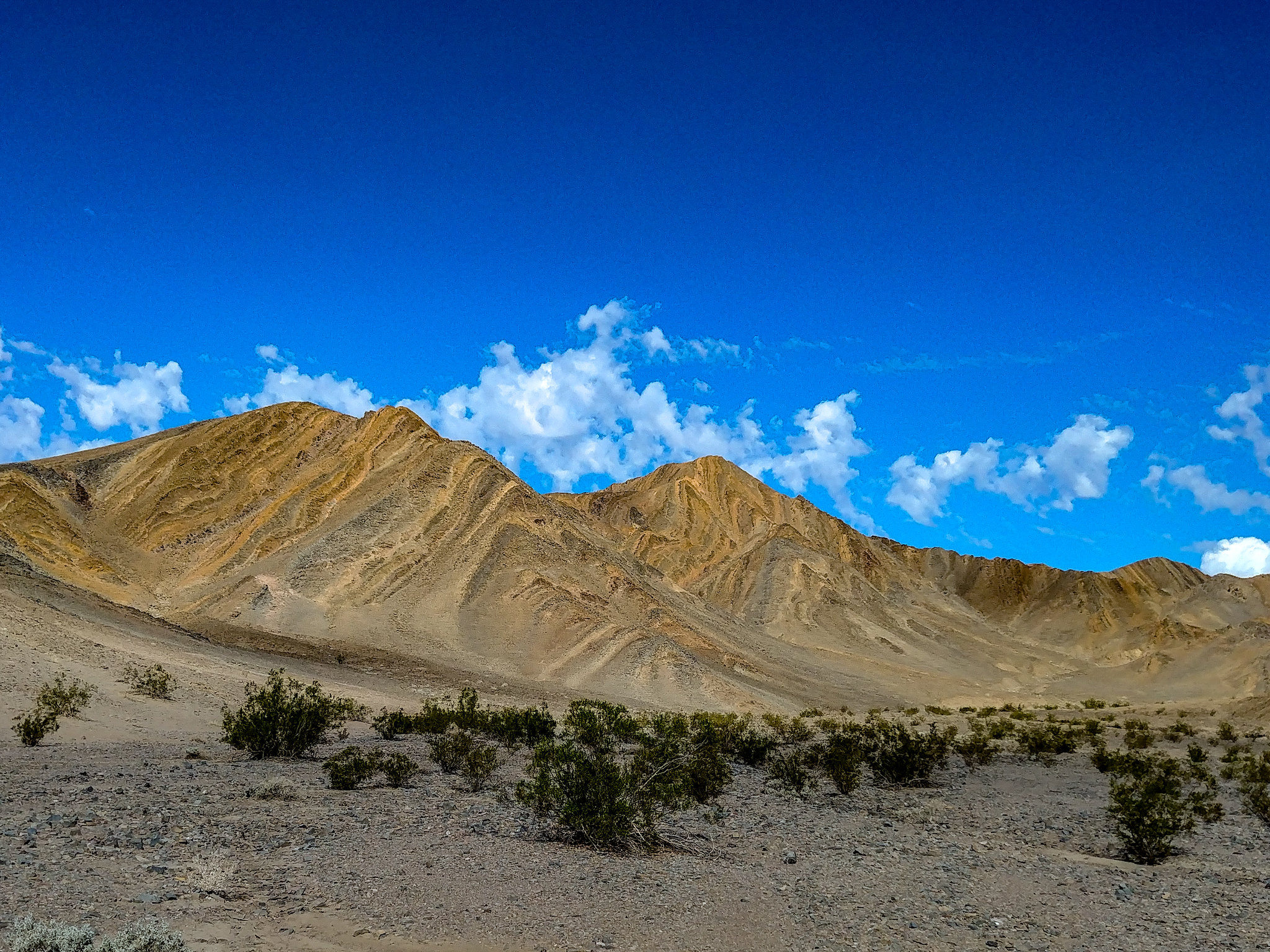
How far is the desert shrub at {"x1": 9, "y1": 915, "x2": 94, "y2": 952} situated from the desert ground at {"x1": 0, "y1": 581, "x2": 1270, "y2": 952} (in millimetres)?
901

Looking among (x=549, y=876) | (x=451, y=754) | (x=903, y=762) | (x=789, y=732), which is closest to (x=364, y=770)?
(x=451, y=754)

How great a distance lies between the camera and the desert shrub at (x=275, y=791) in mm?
13781

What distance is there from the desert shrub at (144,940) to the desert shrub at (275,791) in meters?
6.55

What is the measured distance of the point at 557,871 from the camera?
10.9 meters

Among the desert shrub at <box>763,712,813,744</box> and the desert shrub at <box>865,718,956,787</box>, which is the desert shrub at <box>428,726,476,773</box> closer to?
the desert shrub at <box>865,718,956,787</box>

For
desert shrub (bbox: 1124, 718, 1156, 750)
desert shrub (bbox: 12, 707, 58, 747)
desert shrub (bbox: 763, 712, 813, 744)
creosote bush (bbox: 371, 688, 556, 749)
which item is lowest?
desert shrub (bbox: 12, 707, 58, 747)

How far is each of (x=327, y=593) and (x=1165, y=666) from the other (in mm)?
88740

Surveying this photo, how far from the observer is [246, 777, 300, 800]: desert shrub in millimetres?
13781

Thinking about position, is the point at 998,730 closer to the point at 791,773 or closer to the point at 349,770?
the point at 791,773

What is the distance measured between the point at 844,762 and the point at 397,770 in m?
9.36

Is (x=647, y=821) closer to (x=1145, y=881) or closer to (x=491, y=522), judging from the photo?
(x=1145, y=881)

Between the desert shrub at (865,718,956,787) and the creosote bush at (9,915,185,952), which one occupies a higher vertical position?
the desert shrub at (865,718,956,787)

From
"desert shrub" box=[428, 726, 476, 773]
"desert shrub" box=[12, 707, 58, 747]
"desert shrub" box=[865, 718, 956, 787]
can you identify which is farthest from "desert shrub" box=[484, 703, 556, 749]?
"desert shrub" box=[12, 707, 58, 747]

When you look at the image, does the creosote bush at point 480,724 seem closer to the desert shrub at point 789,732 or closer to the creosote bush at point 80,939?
the desert shrub at point 789,732
